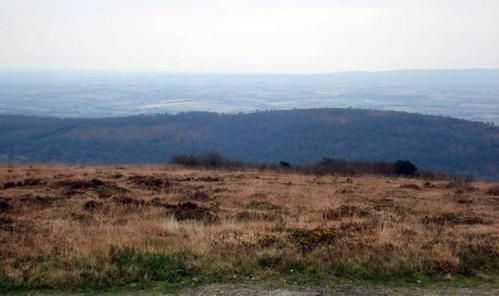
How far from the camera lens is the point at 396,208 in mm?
16797

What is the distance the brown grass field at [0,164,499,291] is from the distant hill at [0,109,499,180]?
66.1 m

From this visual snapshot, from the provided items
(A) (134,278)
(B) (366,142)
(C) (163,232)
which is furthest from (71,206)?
(B) (366,142)

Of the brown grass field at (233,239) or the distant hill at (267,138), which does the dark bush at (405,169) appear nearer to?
the brown grass field at (233,239)

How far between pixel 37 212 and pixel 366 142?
89823 mm

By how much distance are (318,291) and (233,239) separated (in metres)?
2.83

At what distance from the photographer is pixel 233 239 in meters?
9.84

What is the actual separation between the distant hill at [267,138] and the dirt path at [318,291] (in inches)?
2869

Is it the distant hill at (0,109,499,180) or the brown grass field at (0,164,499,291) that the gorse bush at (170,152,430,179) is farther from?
the distant hill at (0,109,499,180)

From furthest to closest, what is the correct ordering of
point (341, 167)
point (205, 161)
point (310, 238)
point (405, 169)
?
point (205, 161) < point (341, 167) < point (405, 169) < point (310, 238)

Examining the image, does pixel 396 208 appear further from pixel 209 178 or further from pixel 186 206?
pixel 209 178

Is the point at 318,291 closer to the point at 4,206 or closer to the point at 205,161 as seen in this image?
the point at 4,206

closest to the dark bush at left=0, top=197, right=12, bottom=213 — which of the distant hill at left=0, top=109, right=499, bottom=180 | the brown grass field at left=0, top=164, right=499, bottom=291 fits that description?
the brown grass field at left=0, top=164, right=499, bottom=291

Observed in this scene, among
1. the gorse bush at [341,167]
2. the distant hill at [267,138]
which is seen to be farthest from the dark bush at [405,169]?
the distant hill at [267,138]

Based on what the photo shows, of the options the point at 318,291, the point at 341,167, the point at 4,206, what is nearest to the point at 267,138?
the point at 341,167
